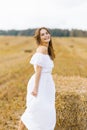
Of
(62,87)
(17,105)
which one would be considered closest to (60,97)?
(62,87)

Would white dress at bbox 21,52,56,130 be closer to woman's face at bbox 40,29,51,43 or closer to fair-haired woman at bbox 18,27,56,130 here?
fair-haired woman at bbox 18,27,56,130

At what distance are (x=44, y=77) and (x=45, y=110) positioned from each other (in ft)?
1.61

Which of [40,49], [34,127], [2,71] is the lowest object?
[2,71]

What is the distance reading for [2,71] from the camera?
19641 millimetres

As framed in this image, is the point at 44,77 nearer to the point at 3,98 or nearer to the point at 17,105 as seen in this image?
the point at 17,105

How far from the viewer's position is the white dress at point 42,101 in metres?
7.44

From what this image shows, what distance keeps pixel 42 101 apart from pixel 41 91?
6.0 inches

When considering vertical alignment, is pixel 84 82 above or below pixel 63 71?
above

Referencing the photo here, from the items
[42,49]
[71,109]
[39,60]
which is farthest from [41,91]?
[71,109]

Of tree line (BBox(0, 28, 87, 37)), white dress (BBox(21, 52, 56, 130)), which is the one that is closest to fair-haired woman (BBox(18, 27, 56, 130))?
white dress (BBox(21, 52, 56, 130))

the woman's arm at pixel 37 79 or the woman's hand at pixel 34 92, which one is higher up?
the woman's arm at pixel 37 79

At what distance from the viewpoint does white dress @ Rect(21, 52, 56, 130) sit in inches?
293

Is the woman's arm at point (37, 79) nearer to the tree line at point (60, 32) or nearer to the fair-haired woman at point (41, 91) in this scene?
the fair-haired woman at point (41, 91)

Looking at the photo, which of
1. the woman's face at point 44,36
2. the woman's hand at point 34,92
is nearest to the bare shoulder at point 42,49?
the woman's face at point 44,36
